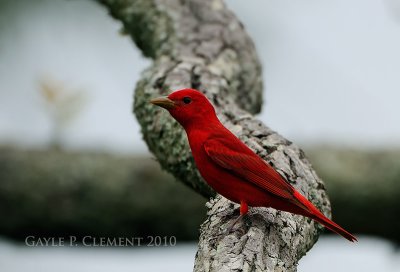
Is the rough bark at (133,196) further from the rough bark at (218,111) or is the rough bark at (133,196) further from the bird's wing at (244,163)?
the bird's wing at (244,163)

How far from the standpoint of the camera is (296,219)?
4160mm

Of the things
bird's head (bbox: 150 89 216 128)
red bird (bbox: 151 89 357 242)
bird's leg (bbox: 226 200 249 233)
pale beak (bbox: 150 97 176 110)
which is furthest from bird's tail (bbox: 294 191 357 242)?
pale beak (bbox: 150 97 176 110)

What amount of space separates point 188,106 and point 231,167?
0.49m

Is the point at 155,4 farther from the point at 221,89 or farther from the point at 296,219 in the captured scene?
the point at 296,219

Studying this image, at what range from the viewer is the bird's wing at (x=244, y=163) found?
13.4 ft

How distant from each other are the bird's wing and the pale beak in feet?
1.05

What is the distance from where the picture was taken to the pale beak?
452cm

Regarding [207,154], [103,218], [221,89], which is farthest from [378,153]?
[207,154]

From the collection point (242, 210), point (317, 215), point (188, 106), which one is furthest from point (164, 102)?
point (317, 215)

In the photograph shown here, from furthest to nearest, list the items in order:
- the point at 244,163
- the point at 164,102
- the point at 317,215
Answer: the point at 164,102
the point at 244,163
the point at 317,215

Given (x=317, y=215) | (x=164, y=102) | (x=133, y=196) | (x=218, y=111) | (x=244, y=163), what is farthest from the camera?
(x=133, y=196)

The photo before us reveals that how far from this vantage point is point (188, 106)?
4551mm

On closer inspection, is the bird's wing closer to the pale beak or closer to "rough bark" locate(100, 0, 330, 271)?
"rough bark" locate(100, 0, 330, 271)

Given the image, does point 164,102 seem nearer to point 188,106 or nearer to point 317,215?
point 188,106
